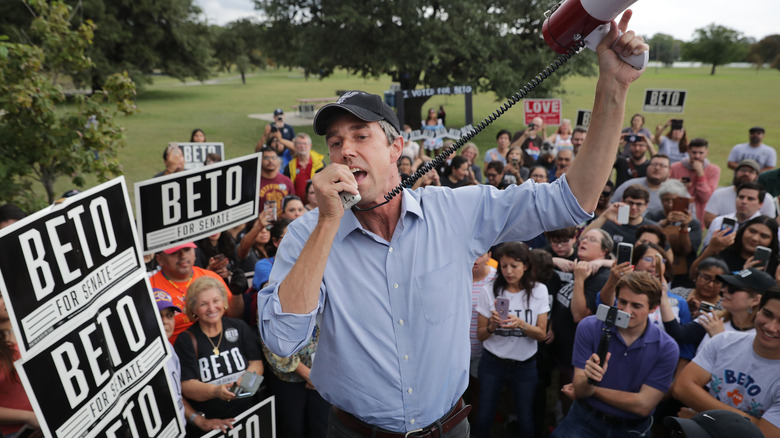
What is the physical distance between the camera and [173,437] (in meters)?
3.03

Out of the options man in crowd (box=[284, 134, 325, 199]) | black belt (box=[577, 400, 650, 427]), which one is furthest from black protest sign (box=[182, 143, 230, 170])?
black belt (box=[577, 400, 650, 427])

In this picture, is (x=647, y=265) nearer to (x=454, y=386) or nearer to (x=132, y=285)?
(x=454, y=386)

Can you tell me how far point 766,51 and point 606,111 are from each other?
103672 mm

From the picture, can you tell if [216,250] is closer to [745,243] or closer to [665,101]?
[745,243]

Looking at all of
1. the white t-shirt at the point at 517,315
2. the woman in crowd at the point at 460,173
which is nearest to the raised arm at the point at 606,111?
the white t-shirt at the point at 517,315

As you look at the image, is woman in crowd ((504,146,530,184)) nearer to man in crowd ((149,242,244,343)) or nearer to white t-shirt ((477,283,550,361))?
white t-shirt ((477,283,550,361))

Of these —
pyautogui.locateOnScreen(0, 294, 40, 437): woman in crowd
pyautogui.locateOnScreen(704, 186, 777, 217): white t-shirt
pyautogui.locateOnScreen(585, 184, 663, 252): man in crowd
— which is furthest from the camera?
pyautogui.locateOnScreen(704, 186, 777, 217): white t-shirt

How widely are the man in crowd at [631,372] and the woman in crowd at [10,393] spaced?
11.1 feet

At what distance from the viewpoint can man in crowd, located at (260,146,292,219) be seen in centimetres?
747


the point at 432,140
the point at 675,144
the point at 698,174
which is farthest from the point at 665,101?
the point at 432,140

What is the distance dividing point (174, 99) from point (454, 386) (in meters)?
44.9

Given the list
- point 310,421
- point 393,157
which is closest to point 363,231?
point 393,157

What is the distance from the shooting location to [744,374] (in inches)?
132

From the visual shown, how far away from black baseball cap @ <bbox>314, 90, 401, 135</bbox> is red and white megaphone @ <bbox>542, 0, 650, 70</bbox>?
0.58m
